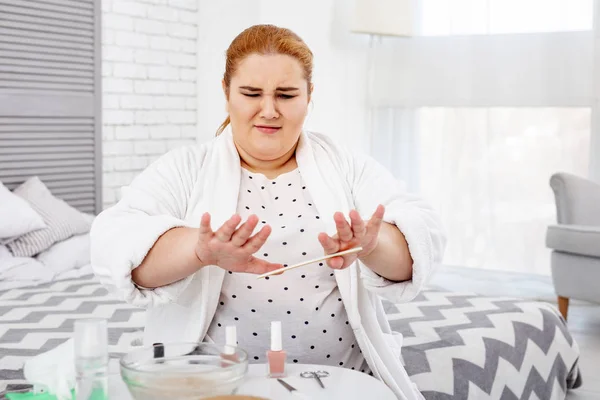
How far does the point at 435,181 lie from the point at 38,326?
342 centimetres

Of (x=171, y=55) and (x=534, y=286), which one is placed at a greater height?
(x=171, y=55)

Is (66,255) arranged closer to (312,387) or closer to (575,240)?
(575,240)

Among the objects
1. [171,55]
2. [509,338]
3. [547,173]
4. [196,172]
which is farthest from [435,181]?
[196,172]

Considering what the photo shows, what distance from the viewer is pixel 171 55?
5.17m

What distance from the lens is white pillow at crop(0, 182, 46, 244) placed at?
3.47 meters

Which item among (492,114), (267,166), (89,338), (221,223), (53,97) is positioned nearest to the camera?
(89,338)

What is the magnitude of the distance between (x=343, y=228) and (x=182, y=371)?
1.08ft

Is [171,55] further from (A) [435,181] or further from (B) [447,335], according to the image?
(B) [447,335]

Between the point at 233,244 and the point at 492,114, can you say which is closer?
the point at 233,244

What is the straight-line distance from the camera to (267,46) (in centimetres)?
183

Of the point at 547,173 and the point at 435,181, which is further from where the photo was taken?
the point at 435,181

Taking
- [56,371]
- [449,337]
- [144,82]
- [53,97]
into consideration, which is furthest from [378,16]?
[56,371]

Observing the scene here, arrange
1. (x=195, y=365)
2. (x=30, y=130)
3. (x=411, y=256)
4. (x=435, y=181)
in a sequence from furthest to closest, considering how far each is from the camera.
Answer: (x=435, y=181)
(x=30, y=130)
(x=411, y=256)
(x=195, y=365)

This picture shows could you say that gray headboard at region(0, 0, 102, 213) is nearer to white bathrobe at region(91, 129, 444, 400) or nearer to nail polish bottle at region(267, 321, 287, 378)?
white bathrobe at region(91, 129, 444, 400)
